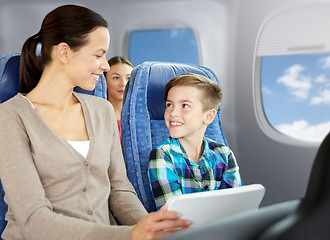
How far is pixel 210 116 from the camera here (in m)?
1.93

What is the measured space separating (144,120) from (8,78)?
605 mm

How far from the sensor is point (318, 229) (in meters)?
0.49

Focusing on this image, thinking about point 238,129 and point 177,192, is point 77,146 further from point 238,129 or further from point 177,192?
point 238,129

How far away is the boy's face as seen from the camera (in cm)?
179

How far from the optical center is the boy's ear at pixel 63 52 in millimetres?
1358

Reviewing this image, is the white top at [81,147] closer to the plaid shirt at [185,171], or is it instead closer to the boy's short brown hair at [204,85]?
the plaid shirt at [185,171]

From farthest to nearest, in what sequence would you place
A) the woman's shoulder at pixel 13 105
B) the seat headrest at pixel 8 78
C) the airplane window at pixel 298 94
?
the airplane window at pixel 298 94 → the seat headrest at pixel 8 78 → the woman's shoulder at pixel 13 105

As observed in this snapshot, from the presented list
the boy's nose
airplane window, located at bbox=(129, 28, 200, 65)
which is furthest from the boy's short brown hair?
airplane window, located at bbox=(129, 28, 200, 65)

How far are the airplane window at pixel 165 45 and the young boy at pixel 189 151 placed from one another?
1687 mm

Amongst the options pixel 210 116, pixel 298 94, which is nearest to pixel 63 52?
pixel 210 116

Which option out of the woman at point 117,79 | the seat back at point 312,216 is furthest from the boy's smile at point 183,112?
the woman at point 117,79

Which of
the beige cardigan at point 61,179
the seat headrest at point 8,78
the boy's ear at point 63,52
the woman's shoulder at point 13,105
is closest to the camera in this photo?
the beige cardigan at point 61,179

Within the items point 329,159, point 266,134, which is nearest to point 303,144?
point 266,134

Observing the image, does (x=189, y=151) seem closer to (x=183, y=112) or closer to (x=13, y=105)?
(x=183, y=112)
